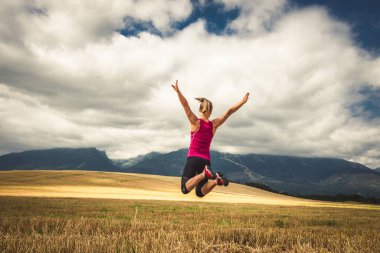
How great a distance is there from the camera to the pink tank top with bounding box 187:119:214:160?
770cm

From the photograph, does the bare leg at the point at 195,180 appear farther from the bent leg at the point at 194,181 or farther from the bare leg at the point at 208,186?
the bare leg at the point at 208,186

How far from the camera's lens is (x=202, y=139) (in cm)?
775

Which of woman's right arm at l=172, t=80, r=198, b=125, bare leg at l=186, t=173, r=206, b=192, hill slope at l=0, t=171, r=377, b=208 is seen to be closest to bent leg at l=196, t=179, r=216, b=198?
bare leg at l=186, t=173, r=206, b=192

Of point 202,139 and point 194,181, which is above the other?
point 202,139

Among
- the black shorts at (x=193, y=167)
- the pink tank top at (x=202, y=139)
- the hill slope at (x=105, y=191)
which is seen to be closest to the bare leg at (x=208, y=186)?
the black shorts at (x=193, y=167)

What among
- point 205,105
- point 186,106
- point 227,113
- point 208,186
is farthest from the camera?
point 227,113

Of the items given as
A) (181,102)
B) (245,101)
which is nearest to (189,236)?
(181,102)

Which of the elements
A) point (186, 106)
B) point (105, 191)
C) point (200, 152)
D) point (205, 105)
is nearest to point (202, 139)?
point (200, 152)

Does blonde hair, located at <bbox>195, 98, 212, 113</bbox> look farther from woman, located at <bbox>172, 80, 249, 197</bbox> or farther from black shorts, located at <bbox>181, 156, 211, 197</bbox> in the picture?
black shorts, located at <bbox>181, 156, 211, 197</bbox>

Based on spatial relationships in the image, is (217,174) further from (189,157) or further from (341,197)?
(341,197)

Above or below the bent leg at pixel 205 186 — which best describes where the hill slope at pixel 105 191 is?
below

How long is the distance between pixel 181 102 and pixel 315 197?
122 m

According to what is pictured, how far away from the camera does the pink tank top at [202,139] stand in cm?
770

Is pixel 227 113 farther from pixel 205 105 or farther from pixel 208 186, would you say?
pixel 208 186
